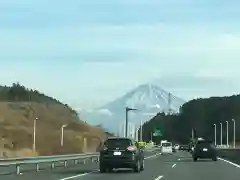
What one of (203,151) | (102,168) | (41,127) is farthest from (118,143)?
(41,127)

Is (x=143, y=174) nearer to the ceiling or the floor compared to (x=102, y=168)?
nearer to the floor

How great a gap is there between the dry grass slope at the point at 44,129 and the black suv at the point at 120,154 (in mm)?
54041

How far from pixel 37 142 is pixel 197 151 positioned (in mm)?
54437

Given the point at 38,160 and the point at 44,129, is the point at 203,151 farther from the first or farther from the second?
the point at 44,129

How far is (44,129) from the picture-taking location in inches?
4562

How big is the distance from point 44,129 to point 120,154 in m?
86.3

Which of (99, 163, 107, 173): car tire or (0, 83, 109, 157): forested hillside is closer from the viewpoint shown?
(99, 163, 107, 173): car tire

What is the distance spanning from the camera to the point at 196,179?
25719mm

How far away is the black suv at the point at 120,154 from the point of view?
101 feet

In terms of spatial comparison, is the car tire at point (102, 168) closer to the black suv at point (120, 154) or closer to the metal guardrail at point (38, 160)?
the black suv at point (120, 154)

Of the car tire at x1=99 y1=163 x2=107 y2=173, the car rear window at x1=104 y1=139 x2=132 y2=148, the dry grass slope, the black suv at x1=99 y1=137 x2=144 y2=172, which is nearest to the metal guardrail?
the car tire at x1=99 y1=163 x2=107 y2=173

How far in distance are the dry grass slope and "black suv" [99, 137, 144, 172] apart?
54041 mm

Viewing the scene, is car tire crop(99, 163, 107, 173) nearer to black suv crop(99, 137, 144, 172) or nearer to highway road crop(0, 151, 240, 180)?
black suv crop(99, 137, 144, 172)

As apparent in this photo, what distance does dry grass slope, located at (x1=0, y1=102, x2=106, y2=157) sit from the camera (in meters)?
95.3
